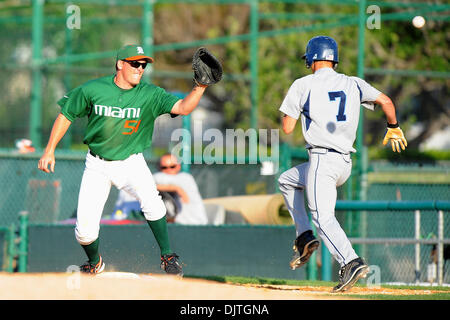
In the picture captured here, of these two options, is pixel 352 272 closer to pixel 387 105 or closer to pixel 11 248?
pixel 387 105

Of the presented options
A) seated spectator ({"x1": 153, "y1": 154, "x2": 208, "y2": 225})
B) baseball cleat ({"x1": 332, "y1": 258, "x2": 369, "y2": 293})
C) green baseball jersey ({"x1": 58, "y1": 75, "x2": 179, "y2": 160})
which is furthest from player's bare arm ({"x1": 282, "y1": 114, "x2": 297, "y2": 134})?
seated spectator ({"x1": 153, "y1": 154, "x2": 208, "y2": 225})

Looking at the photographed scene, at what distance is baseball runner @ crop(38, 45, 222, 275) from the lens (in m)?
6.70

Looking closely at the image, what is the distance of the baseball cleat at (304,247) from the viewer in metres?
6.65

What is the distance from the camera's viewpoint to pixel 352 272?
6211 millimetres

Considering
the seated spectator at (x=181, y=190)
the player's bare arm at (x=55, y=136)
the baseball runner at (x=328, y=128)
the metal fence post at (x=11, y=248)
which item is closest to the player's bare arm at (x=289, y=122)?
the baseball runner at (x=328, y=128)

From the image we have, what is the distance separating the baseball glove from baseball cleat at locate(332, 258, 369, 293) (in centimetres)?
171

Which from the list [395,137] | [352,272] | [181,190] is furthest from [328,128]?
[181,190]

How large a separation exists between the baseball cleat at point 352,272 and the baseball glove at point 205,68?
171 cm

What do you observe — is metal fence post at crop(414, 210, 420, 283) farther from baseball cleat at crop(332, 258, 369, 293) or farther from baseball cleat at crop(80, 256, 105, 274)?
baseball cleat at crop(80, 256, 105, 274)

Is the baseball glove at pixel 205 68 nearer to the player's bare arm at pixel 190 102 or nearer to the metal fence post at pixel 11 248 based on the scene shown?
the player's bare arm at pixel 190 102

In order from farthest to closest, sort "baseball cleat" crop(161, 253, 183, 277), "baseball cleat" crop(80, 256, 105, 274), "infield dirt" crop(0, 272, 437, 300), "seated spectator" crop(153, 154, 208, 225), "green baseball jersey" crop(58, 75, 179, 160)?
"seated spectator" crop(153, 154, 208, 225), "baseball cleat" crop(80, 256, 105, 274), "baseball cleat" crop(161, 253, 183, 277), "green baseball jersey" crop(58, 75, 179, 160), "infield dirt" crop(0, 272, 437, 300)

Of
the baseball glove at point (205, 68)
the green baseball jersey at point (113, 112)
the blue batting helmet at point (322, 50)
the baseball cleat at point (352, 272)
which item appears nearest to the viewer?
the baseball cleat at point (352, 272)
